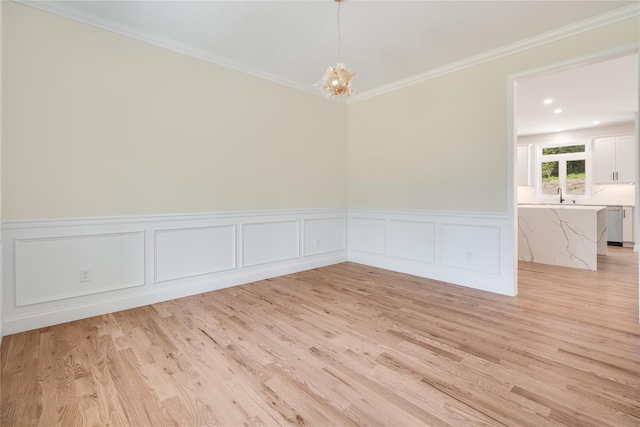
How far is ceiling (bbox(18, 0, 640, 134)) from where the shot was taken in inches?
103

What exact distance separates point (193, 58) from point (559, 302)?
15.7 feet

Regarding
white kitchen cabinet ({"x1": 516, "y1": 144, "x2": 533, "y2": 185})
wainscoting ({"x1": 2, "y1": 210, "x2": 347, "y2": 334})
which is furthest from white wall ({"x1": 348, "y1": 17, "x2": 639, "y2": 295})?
white kitchen cabinet ({"x1": 516, "y1": 144, "x2": 533, "y2": 185})

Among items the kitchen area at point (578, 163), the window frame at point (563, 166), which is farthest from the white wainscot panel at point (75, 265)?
the window frame at point (563, 166)

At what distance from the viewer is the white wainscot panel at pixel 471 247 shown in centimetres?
352

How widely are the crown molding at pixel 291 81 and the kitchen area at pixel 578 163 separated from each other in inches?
16.8

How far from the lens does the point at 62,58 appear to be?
265 centimetres

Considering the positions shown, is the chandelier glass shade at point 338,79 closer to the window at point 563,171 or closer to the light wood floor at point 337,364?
the light wood floor at point 337,364

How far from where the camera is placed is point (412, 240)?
4.30m

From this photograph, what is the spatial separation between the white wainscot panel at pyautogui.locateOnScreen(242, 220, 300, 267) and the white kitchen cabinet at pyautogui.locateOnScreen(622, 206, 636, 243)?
23.7 ft

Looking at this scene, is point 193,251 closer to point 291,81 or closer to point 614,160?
point 291,81

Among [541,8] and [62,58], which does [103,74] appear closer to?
[62,58]

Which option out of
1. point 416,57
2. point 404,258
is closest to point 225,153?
point 416,57

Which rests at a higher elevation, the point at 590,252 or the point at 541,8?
the point at 541,8

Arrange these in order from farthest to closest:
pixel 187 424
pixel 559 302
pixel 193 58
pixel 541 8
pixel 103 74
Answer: pixel 193 58, pixel 559 302, pixel 103 74, pixel 541 8, pixel 187 424
